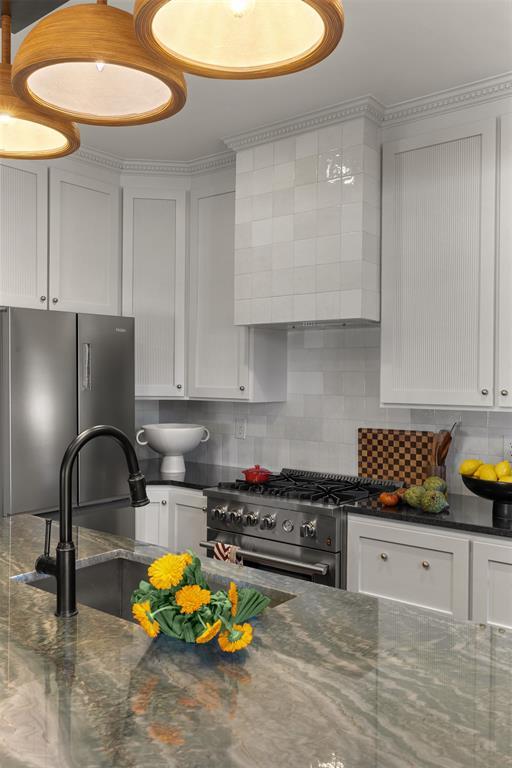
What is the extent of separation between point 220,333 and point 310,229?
2.87 ft

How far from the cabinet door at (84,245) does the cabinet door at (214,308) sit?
0.46m

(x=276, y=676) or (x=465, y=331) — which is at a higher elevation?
(x=465, y=331)

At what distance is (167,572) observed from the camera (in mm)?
1153

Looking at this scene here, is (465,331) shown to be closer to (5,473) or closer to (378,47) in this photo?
(378,47)

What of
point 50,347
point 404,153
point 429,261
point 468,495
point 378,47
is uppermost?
point 378,47

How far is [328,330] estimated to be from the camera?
3.48 m

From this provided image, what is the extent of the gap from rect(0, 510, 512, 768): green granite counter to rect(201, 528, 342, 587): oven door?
126cm

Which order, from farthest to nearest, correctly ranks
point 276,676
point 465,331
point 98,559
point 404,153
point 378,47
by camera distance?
point 404,153 < point 465,331 < point 378,47 < point 98,559 < point 276,676

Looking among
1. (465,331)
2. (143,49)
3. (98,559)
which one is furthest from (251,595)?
(465,331)

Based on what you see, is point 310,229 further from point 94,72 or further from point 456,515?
point 94,72

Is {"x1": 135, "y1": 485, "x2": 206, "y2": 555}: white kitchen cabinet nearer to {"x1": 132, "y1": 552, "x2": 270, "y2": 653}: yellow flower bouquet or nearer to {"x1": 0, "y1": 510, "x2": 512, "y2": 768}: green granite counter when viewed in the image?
{"x1": 0, "y1": 510, "x2": 512, "y2": 768}: green granite counter

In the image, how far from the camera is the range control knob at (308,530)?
2676mm

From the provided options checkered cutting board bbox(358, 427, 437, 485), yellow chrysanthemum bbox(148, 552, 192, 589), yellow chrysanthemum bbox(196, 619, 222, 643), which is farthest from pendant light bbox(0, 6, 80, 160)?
checkered cutting board bbox(358, 427, 437, 485)

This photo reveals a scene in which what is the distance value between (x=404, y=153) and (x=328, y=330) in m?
1.00
